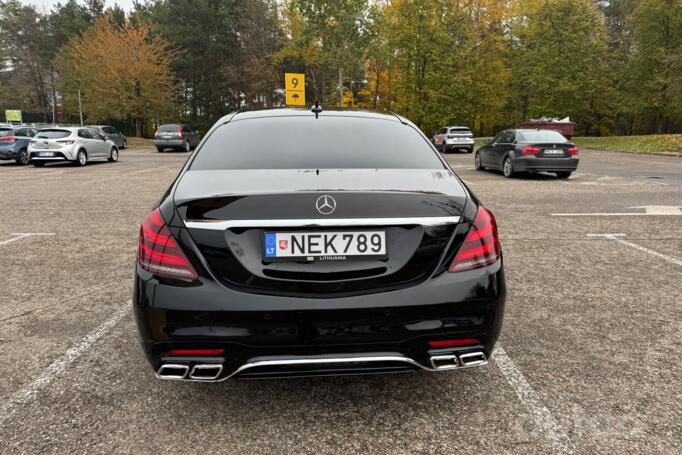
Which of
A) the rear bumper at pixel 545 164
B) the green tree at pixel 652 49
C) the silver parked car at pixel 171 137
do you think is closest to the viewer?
the rear bumper at pixel 545 164

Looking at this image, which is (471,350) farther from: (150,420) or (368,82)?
(368,82)

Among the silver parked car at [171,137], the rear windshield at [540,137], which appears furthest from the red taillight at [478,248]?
the silver parked car at [171,137]

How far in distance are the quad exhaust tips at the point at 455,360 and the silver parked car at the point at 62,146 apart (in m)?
20.3

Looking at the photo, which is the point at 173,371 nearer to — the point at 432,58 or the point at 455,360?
the point at 455,360

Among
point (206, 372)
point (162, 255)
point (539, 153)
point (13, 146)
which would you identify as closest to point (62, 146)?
point (13, 146)

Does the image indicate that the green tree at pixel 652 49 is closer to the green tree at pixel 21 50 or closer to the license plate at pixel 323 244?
the license plate at pixel 323 244

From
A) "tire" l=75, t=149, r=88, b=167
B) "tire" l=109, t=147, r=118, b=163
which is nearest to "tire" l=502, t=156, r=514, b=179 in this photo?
"tire" l=75, t=149, r=88, b=167

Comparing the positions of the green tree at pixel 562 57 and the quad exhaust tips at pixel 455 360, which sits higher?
the green tree at pixel 562 57

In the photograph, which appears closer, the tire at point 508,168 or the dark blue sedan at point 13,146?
the tire at point 508,168

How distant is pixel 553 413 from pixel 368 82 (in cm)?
5390

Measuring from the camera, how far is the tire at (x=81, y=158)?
64.8 ft

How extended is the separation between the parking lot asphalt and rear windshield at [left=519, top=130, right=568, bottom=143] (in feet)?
30.1

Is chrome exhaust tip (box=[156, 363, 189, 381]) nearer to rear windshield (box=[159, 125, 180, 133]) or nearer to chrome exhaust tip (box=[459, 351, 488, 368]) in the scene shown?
chrome exhaust tip (box=[459, 351, 488, 368])

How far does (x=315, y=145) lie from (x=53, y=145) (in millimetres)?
19364
